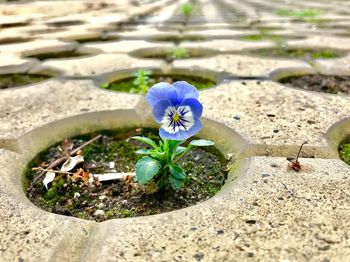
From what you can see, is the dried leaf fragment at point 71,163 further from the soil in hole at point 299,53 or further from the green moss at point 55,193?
the soil in hole at point 299,53

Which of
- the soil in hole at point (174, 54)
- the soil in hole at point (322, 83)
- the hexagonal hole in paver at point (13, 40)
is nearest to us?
the soil in hole at point (322, 83)

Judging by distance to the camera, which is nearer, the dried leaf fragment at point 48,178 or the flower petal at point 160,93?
the flower petal at point 160,93

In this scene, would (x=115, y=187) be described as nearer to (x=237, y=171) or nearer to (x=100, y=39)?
(x=237, y=171)

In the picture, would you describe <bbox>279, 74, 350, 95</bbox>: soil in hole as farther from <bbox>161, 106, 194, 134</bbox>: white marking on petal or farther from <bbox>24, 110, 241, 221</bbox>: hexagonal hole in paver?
<bbox>161, 106, 194, 134</bbox>: white marking on petal

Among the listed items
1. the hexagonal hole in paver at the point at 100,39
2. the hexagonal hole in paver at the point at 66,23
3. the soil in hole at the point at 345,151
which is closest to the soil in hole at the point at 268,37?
the hexagonal hole in paver at the point at 100,39

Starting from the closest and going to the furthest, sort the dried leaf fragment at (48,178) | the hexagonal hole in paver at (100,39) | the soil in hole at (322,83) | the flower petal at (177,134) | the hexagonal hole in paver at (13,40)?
the flower petal at (177,134)
the dried leaf fragment at (48,178)
the soil in hole at (322,83)
the hexagonal hole in paver at (13,40)
the hexagonal hole in paver at (100,39)

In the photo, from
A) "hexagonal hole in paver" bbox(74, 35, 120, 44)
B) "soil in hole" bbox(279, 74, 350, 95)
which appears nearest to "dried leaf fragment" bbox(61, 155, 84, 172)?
"soil in hole" bbox(279, 74, 350, 95)
